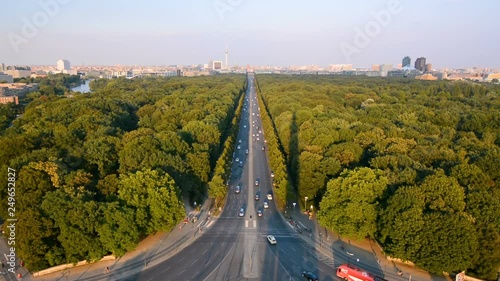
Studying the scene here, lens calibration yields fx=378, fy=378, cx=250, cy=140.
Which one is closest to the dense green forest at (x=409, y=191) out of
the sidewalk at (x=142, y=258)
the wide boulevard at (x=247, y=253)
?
the wide boulevard at (x=247, y=253)

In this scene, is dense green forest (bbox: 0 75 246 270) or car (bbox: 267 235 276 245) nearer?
dense green forest (bbox: 0 75 246 270)

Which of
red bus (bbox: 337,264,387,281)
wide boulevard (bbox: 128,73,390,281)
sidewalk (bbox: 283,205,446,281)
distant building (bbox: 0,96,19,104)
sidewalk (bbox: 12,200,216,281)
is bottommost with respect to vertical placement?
sidewalk (bbox: 283,205,446,281)

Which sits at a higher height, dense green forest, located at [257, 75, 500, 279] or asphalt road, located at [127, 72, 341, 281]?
dense green forest, located at [257, 75, 500, 279]

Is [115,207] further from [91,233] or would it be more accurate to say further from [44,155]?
[44,155]

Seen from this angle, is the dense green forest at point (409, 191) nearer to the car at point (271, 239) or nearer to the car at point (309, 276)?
the car at point (271, 239)

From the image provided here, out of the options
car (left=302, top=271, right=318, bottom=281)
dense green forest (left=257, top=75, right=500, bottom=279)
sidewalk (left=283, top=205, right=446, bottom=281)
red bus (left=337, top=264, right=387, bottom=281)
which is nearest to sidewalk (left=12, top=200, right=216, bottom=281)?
sidewalk (left=283, top=205, right=446, bottom=281)

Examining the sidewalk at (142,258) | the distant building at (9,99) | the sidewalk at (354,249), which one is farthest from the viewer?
the distant building at (9,99)

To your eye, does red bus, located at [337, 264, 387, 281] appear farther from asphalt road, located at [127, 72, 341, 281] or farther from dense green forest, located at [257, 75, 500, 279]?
dense green forest, located at [257, 75, 500, 279]

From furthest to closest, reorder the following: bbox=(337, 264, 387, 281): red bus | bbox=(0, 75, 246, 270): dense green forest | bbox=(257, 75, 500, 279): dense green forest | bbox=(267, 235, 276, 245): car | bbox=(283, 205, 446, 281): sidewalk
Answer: bbox=(267, 235, 276, 245): car < bbox=(283, 205, 446, 281): sidewalk < bbox=(257, 75, 500, 279): dense green forest < bbox=(0, 75, 246, 270): dense green forest < bbox=(337, 264, 387, 281): red bus
